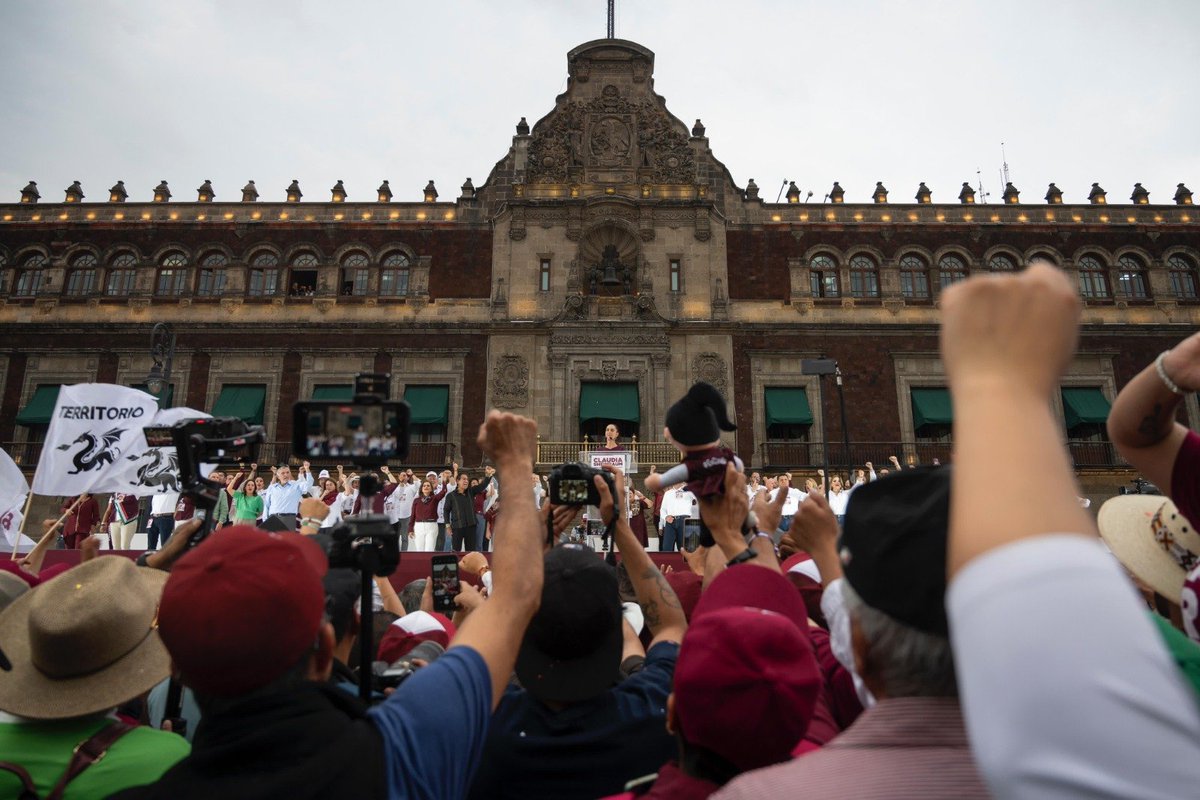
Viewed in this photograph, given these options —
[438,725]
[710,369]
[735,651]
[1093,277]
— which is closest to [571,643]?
[438,725]

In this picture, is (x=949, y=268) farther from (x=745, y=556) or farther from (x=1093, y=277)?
(x=745, y=556)

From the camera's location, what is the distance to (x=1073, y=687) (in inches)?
26.2

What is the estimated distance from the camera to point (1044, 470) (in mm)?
803

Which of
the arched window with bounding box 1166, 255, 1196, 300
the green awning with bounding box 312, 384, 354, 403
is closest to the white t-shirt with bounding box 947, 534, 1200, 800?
the green awning with bounding box 312, 384, 354, 403

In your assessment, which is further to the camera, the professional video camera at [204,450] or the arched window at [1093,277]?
the arched window at [1093,277]

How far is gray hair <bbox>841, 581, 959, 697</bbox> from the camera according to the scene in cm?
118

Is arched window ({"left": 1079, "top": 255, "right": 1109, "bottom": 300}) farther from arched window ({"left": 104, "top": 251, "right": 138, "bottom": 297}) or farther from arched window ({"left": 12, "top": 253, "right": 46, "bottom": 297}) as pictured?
arched window ({"left": 12, "top": 253, "right": 46, "bottom": 297})

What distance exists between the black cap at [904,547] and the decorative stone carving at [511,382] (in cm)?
2097

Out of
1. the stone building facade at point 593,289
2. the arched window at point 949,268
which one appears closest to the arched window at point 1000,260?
the stone building facade at point 593,289

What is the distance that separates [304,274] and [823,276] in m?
18.8

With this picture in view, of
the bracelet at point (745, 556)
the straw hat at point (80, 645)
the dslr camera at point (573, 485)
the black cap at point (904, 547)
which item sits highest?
the dslr camera at point (573, 485)

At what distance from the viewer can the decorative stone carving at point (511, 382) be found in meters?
22.2

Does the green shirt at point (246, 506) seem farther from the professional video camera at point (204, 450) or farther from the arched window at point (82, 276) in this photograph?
the arched window at point (82, 276)

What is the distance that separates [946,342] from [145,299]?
28562mm
